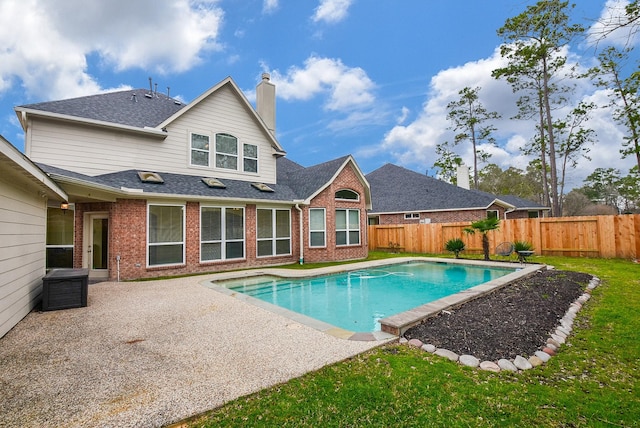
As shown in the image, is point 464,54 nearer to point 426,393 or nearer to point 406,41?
point 406,41

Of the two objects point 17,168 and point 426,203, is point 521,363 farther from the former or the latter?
point 426,203

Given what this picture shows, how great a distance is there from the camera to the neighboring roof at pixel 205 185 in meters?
8.16

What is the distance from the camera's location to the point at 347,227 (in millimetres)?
15055

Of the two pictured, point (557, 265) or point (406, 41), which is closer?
point (557, 265)

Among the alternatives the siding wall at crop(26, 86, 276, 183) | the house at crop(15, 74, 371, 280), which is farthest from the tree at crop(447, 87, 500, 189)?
the siding wall at crop(26, 86, 276, 183)

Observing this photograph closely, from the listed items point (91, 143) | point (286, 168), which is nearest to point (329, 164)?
point (286, 168)

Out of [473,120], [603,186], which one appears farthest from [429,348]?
[603,186]

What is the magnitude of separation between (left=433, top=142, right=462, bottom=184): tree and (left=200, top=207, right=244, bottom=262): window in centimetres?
3012

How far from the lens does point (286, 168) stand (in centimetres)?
2023

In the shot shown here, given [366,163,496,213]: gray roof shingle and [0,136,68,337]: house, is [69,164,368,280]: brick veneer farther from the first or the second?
[366,163,496,213]: gray roof shingle

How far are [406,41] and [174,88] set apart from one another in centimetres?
1348

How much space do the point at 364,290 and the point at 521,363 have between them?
564 centimetres

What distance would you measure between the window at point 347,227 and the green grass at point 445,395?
10.7m

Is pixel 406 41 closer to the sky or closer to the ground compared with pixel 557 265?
closer to the sky
